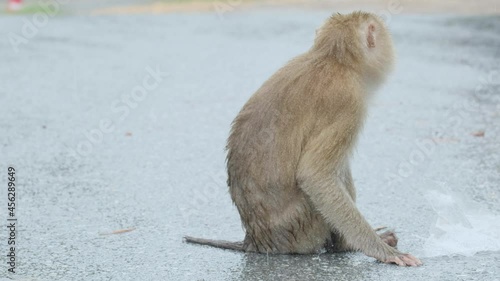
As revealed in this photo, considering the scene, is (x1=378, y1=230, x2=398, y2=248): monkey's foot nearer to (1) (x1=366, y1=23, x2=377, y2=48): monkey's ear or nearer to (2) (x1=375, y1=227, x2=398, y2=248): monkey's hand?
(2) (x1=375, y1=227, x2=398, y2=248): monkey's hand

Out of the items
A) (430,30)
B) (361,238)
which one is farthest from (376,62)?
(430,30)

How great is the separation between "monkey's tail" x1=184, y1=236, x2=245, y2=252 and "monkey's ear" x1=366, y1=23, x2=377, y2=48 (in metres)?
1.21

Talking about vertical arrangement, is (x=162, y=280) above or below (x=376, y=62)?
below

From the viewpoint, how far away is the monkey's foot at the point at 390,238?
16.1ft

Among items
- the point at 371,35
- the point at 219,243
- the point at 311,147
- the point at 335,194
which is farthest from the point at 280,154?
the point at 371,35

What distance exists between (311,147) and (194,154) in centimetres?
284

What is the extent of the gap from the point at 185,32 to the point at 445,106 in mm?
6355

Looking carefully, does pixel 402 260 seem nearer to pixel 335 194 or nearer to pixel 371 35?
pixel 335 194

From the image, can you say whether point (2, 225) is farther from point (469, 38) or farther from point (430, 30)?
point (430, 30)

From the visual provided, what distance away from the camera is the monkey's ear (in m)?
4.79

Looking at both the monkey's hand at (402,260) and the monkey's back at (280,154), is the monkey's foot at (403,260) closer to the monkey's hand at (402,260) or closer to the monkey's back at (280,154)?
the monkey's hand at (402,260)

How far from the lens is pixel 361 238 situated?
4.64m

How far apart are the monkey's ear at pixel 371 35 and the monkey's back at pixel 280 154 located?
0.83 ft

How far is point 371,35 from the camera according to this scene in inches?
189
